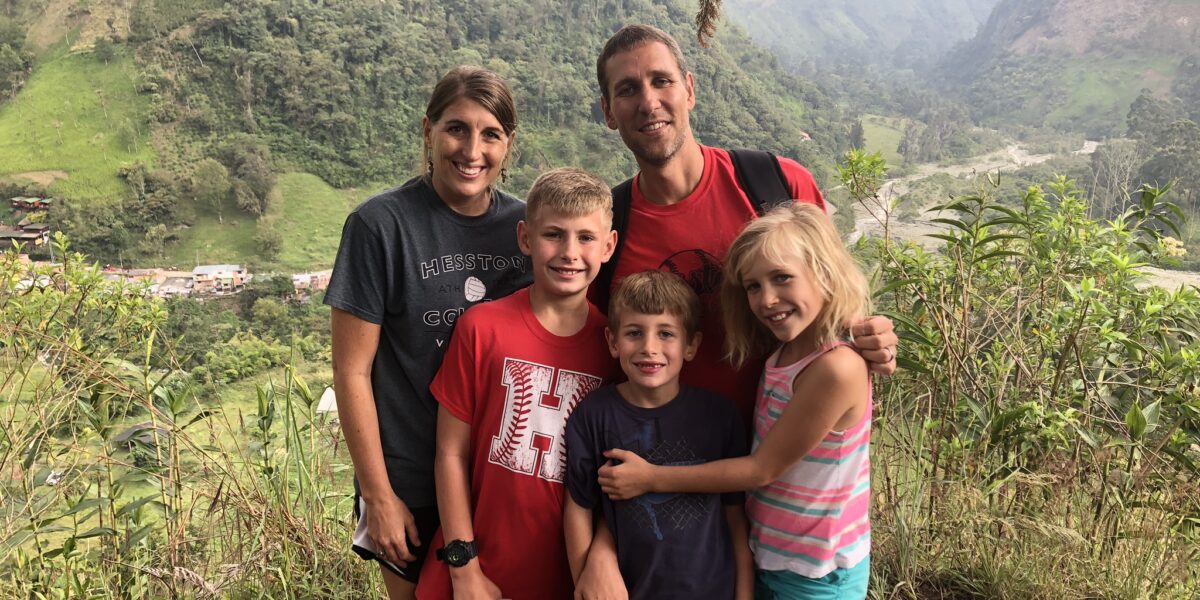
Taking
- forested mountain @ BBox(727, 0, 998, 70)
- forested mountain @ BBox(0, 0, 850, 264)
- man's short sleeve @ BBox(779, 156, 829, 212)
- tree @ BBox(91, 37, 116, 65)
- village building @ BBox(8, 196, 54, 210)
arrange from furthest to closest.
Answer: forested mountain @ BBox(727, 0, 998, 70) < tree @ BBox(91, 37, 116, 65) < forested mountain @ BBox(0, 0, 850, 264) < village building @ BBox(8, 196, 54, 210) < man's short sleeve @ BBox(779, 156, 829, 212)

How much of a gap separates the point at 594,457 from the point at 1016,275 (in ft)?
6.98

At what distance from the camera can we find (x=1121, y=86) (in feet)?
183

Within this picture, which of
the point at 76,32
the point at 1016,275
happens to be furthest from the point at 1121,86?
the point at 76,32

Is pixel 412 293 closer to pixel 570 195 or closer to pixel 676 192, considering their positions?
pixel 570 195

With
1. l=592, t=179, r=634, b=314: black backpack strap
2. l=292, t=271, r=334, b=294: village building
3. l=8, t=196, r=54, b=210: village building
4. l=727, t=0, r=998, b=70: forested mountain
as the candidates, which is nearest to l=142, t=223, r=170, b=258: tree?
l=8, t=196, r=54, b=210: village building

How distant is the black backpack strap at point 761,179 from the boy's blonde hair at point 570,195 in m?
0.34

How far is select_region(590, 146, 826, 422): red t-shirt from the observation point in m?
1.58

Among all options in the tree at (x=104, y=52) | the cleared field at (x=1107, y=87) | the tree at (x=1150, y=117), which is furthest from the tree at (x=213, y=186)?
the cleared field at (x=1107, y=87)

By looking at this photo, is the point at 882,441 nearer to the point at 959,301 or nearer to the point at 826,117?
the point at 959,301

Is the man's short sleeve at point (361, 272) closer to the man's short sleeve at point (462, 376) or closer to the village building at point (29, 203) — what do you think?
the man's short sleeve at point (462, 376)

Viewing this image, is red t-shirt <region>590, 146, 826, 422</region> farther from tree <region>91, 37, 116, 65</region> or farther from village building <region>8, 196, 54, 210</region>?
tree <region>91, 37, 116, 65</region>

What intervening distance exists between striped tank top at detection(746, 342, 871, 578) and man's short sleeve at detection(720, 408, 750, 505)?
50 mm

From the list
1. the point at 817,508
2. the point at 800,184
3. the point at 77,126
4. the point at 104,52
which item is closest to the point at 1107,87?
the point at 800,184

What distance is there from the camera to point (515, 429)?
1.42 meters
